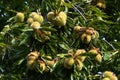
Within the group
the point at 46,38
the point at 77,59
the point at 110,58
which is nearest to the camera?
the point at 77,59

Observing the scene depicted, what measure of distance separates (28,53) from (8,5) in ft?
5.91

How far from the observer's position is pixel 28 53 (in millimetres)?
3096

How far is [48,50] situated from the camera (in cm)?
303

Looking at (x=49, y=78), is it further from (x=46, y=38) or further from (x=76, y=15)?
(x=76, y=15)

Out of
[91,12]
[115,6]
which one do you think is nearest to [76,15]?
[91,12]

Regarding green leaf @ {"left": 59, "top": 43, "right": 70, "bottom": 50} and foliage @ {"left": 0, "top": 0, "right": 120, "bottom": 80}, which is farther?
green leaf @ {"left": 59, "top": 43, "right": 70, "bottom": 50}

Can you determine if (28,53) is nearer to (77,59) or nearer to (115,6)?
(77,59)

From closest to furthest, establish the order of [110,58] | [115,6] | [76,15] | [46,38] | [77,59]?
[77,59] → [46,38] → [110,58] → [76,15] → [115,6]

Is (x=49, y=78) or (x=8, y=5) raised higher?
(x=8, y=5)

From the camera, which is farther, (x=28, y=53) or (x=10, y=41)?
(x=10, y=41)

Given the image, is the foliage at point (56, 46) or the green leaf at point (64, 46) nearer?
the foliage at point (56, 46)

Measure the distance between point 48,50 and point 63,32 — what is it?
→ 18 cm

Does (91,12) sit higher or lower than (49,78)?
higher

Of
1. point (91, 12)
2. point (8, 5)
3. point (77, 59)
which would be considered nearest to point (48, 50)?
point (77, 59)
